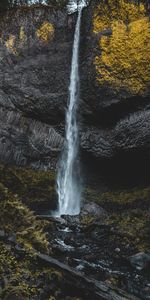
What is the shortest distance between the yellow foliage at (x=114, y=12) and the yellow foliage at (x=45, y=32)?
6.68ft

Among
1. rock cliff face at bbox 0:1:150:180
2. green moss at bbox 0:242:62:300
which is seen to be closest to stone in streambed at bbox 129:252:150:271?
green moss at bbox 0:242:62:300

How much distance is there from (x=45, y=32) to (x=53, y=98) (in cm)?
295

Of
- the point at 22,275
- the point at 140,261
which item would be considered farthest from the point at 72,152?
the point at 22,275

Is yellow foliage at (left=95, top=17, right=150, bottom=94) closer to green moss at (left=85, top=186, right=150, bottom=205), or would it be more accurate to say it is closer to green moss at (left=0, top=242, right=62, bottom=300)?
green moss at (left=85, top=186, right=150, bottom=205)

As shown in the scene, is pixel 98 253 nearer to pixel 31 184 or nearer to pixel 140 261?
pixel 140 261

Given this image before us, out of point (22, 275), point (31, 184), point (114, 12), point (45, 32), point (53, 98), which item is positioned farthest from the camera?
point (45, 32)

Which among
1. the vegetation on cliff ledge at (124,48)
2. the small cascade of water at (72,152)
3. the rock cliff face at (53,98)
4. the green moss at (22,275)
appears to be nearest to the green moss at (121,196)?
the small cascade of water at (72,152)

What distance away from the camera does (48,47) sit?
16.2 m

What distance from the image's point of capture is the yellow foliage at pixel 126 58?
14242mm

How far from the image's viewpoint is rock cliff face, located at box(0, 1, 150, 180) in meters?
14.4

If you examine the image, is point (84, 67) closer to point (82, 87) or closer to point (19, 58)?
point (82, 87)

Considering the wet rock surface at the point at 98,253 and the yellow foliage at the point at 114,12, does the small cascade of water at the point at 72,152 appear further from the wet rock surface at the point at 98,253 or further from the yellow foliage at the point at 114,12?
the wet rock surface at the point at 98,253

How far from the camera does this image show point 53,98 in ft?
52.0

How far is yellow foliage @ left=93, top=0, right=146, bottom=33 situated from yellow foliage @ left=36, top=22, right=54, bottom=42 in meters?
2.04
